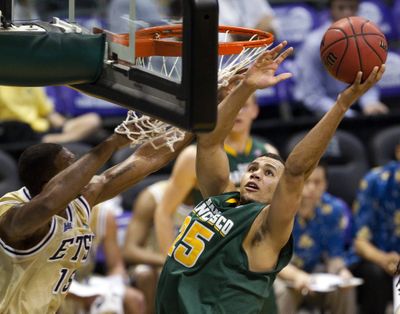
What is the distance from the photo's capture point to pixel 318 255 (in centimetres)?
809

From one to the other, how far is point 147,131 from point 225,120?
0.35 meters

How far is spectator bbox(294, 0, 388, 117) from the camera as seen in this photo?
955cm

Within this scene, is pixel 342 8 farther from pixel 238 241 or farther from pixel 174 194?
pixel 238 241

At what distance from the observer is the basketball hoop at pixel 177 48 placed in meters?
4.76

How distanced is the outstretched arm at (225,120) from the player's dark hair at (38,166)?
668 millimetres

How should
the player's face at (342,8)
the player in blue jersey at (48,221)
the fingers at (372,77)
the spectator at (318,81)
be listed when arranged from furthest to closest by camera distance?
the player's face at (342,8) → the spectator at (318,81) → the player in blue jersey at (48,221) → the fingers at (372,77)

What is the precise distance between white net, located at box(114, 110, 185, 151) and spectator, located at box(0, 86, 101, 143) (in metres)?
3.41

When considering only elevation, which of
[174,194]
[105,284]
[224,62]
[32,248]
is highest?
[224,62]

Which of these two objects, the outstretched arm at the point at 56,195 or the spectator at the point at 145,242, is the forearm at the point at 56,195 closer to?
the outstretched arm at the point at 56,195

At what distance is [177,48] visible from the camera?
4746mm

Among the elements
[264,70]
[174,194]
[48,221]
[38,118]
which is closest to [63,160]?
[48,221]

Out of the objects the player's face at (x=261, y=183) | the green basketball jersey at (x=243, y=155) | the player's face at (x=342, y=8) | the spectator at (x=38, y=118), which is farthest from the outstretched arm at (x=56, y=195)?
the player's face at (x=342, y=8)

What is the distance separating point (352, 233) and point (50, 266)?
360 centimetres

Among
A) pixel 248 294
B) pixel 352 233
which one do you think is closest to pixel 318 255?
pixel 352 233
